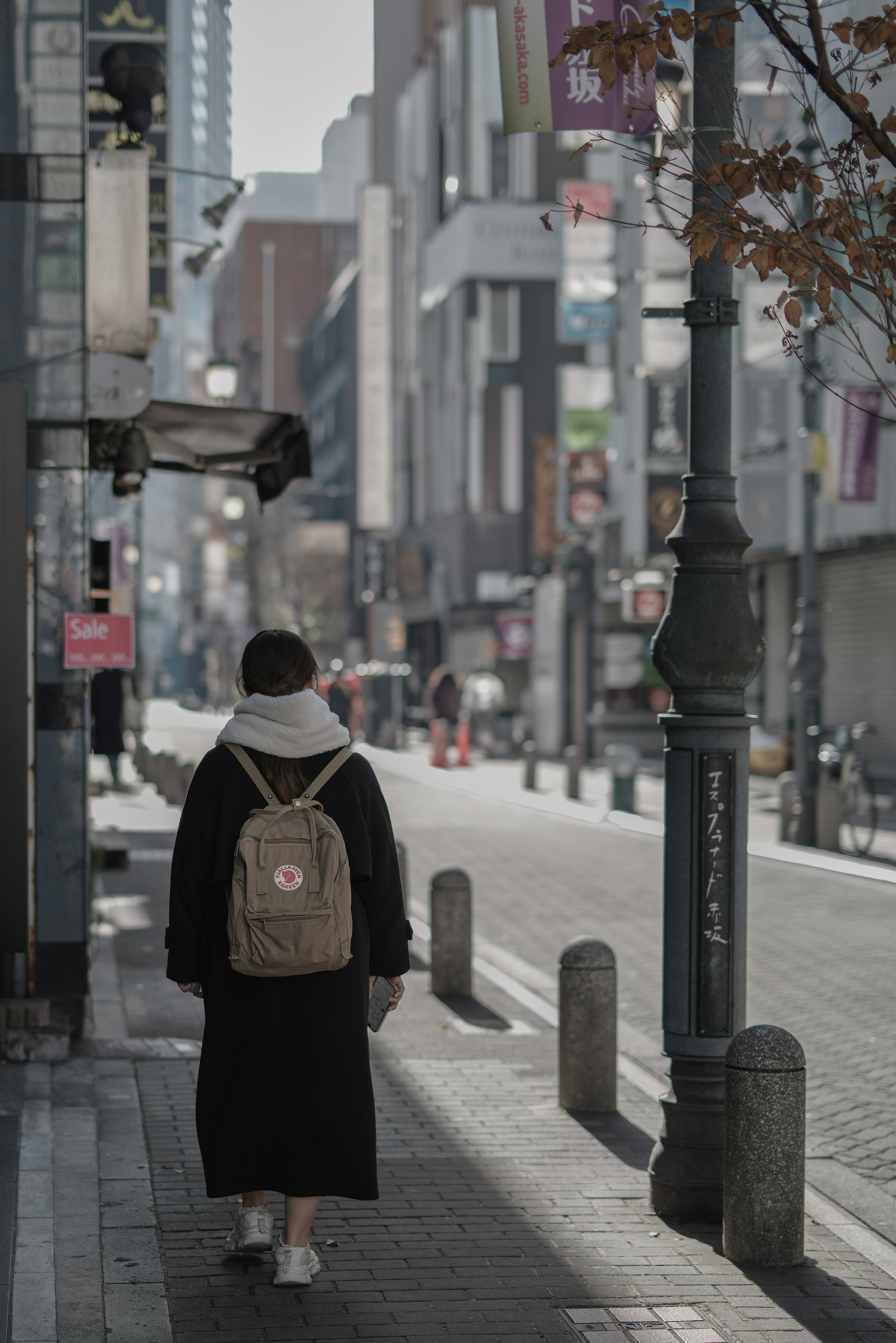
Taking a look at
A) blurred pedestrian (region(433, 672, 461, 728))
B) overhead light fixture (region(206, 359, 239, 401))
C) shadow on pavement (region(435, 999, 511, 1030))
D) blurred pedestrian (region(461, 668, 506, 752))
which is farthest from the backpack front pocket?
blurred pedestrian (region(461, 668, 506, 752))

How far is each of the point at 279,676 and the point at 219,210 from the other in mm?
12643

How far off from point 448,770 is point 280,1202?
1098 inches

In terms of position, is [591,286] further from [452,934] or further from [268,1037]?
[268,1037]

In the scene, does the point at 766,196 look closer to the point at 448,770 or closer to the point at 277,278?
the point at 448,770

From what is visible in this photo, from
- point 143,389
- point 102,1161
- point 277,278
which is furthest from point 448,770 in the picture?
point 277,278

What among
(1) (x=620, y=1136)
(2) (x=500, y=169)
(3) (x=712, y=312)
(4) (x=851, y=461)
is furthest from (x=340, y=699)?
(2) (x=500, y=169)

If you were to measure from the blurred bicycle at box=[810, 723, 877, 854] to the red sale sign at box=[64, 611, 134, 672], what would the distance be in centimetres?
1118

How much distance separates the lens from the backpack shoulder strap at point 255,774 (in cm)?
454

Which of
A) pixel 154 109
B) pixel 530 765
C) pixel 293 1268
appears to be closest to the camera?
pixel 293 1268

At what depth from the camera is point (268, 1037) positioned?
461 cm

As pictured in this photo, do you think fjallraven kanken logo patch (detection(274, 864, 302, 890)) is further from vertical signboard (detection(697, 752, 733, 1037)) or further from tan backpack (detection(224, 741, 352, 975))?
vertical signboard (detection(697, 752, 733, 1037))

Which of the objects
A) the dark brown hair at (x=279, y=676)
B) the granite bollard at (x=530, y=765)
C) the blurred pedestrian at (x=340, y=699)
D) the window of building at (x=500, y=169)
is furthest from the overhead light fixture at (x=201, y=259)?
the window of building at (x=500, y=169)

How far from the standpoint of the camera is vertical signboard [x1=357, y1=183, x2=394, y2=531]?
204ft

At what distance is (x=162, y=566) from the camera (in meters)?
162
